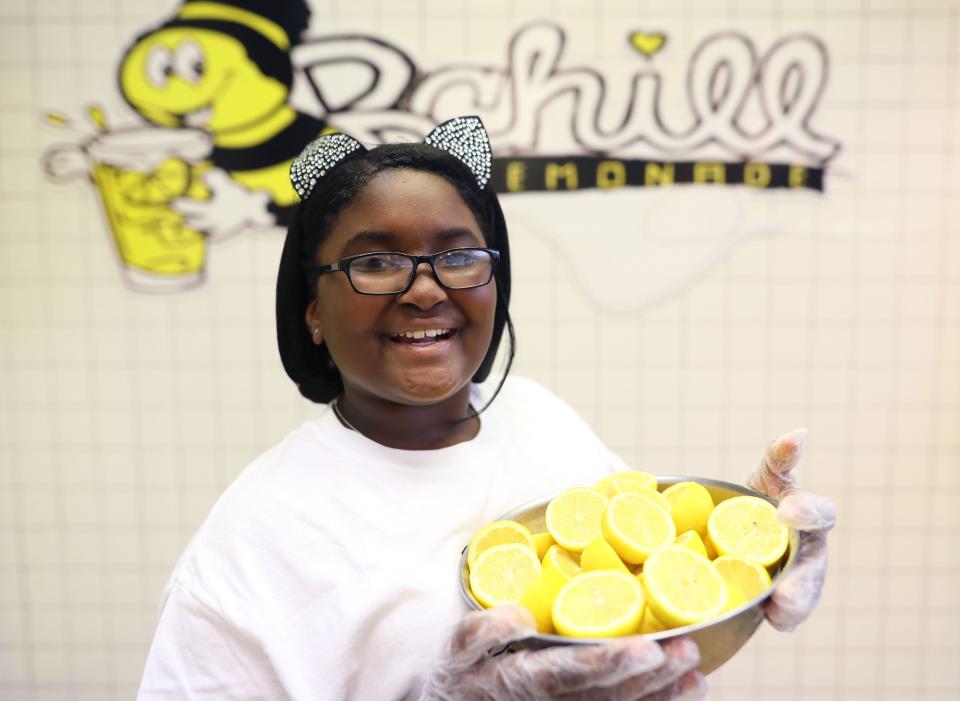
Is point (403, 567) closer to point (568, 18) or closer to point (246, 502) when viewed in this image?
point (246, 502)

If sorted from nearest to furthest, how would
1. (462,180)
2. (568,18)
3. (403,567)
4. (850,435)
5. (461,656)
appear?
(461,656)
(403,567)
(462,180)
(568,18)
(850,435)

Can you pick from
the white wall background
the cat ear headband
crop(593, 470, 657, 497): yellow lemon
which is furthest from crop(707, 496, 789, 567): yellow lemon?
the white wall background

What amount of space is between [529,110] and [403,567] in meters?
1.57

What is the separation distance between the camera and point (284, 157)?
7.31 feet

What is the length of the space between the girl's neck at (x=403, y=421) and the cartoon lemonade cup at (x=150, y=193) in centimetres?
128

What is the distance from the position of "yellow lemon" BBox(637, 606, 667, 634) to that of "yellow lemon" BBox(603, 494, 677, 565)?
87mm

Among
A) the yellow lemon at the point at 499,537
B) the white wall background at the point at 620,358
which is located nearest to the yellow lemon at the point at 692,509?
the yellow lemon at the point at 499,537

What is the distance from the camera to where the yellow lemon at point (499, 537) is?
100 cm

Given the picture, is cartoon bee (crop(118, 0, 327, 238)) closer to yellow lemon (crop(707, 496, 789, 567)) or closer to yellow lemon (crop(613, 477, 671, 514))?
yellow lemon (crop(613, 477, 671, 514))

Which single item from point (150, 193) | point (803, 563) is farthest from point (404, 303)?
point (150, 193)

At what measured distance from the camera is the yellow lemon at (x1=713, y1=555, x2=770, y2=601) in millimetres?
903

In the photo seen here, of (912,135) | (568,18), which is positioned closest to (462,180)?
(568,18)

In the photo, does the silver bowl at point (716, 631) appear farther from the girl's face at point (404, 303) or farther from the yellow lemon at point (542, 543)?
the girl's face at point (404, 303)

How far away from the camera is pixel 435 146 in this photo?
46.6 inches
